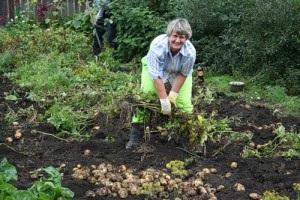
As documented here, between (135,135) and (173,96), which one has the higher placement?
(173,96)

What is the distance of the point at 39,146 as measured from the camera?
21.2 feet

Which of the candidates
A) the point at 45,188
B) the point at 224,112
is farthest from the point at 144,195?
the point at 224,112

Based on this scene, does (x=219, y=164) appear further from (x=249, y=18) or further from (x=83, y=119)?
(x=249, y=18)

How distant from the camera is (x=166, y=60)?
624cm

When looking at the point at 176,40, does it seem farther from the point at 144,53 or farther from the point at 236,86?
the point at 144,53

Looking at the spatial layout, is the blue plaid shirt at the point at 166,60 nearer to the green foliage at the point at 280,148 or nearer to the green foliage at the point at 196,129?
the green foliage at the point at 196,129

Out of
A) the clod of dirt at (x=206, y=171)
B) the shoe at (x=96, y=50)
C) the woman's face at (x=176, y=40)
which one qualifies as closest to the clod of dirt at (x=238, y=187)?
the clod of dirt at (x=206, y=171)

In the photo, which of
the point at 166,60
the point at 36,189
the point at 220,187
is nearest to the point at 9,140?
the point at 166,60

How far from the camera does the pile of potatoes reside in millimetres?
5117

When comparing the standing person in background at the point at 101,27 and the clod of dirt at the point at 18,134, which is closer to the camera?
the clod of dirt at the point at 18,134

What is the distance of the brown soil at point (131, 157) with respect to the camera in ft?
17.4

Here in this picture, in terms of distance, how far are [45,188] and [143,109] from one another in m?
1.95

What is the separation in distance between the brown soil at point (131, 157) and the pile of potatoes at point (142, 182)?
0.24 feet

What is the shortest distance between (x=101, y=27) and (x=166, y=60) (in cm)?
582
